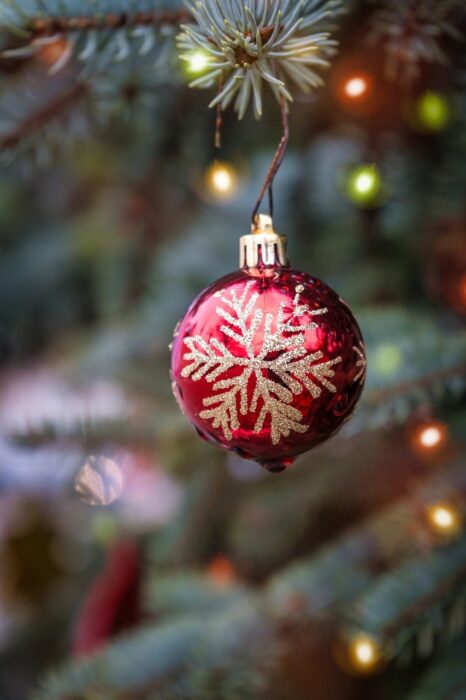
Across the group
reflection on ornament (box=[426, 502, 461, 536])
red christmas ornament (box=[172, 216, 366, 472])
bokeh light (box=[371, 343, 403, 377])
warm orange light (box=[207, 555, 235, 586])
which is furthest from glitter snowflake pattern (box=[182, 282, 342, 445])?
warm orange light (box=[207, 555, 235, 586])

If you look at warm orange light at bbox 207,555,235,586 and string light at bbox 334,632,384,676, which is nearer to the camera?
string light at bbox 334,632,384,676

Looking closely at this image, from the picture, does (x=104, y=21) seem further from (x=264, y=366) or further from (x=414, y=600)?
(x=414, y=600)

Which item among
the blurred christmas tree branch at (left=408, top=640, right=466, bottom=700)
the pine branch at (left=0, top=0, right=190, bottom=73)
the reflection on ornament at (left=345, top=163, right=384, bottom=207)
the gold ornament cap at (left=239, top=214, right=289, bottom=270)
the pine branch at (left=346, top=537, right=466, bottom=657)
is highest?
the reflection on ornament at (left=345, top=163, right=384, bottom=207)

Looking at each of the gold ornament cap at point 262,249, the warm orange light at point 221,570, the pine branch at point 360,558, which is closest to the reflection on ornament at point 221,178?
the gold ornament cap at point 262,249

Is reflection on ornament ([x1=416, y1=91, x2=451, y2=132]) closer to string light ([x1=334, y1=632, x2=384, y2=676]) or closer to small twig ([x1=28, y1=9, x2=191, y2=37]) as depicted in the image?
small twig ([x1=28, y1=9, x2=191, y2=37])

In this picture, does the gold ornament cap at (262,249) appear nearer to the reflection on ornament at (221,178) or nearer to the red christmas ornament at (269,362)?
the red christmas ornament at (269,362)

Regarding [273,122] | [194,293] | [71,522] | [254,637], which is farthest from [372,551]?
[71,522]

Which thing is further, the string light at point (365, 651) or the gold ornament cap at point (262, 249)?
the string light at point (365, 651)
